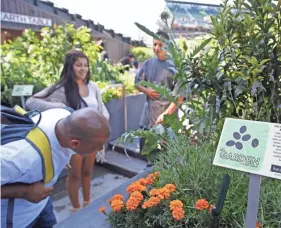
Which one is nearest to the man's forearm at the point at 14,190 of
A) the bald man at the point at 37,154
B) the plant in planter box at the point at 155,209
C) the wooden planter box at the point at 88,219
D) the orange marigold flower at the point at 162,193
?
the bald man at the point at 37,154

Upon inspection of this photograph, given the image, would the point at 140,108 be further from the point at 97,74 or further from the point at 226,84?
the point at 226,84

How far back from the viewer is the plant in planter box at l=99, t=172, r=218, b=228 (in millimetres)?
1284

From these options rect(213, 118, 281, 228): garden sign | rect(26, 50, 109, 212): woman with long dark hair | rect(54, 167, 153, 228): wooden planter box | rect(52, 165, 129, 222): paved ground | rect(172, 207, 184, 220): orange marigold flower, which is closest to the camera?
rect(213, 118, 281, 228): garden sign

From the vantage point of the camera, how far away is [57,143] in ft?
4.65

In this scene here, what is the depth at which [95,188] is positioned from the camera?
3574mm

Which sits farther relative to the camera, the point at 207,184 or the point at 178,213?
the point at 207,184

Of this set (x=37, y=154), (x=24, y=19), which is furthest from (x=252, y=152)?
(x=24, y=19)

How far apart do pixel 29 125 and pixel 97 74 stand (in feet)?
12.1

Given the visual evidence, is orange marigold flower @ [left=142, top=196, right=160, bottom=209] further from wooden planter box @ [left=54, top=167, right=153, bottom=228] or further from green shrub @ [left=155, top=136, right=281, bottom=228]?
wooden planter box @ [left=54, top=167, right=153, bottom=228]

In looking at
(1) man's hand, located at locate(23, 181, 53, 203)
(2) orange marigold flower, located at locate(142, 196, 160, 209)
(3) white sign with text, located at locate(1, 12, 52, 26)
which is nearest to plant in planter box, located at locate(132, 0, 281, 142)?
(2) orange marigold flower, located at locate(142, 196, 160, 209)

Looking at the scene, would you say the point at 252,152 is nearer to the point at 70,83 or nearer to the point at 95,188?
the point at 70,83

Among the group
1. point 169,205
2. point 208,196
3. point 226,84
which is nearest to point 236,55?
point 226,84

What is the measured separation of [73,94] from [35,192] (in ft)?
4.47

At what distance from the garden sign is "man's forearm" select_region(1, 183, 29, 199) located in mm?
949
